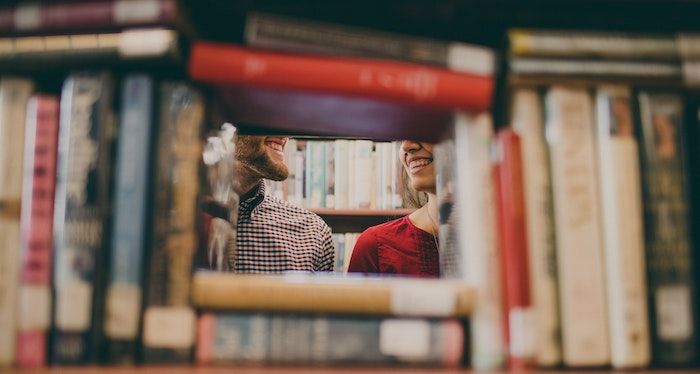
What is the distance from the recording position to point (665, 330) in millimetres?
484

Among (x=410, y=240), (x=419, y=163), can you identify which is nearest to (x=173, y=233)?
(x=419, y=163)

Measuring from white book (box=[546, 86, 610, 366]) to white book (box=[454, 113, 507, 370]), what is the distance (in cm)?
5

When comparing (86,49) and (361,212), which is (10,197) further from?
(361,212)

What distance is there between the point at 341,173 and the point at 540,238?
5.42 ft

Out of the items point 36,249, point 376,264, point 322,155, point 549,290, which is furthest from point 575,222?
point 322,155

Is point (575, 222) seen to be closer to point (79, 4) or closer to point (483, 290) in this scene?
point (483, 290)

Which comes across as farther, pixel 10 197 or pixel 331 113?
pixel 331 113

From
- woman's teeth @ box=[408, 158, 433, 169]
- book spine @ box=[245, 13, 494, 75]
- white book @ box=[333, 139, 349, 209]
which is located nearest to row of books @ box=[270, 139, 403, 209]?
white book @ box=[333, 139, 349, 209]

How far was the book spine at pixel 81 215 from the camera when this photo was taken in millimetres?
467

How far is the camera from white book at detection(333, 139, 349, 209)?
2.12 m

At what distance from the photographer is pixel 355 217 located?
2.17 metres

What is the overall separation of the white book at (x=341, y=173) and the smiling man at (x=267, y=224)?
0.90ft

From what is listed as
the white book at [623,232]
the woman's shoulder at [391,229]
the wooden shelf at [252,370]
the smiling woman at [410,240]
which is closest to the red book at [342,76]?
the white book at [623,232]

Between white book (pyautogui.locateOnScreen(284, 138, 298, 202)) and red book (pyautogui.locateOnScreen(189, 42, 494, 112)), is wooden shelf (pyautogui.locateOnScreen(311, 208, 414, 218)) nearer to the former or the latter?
white book (pyautogui.locateOnScreen(284, 138, 298, 202))
